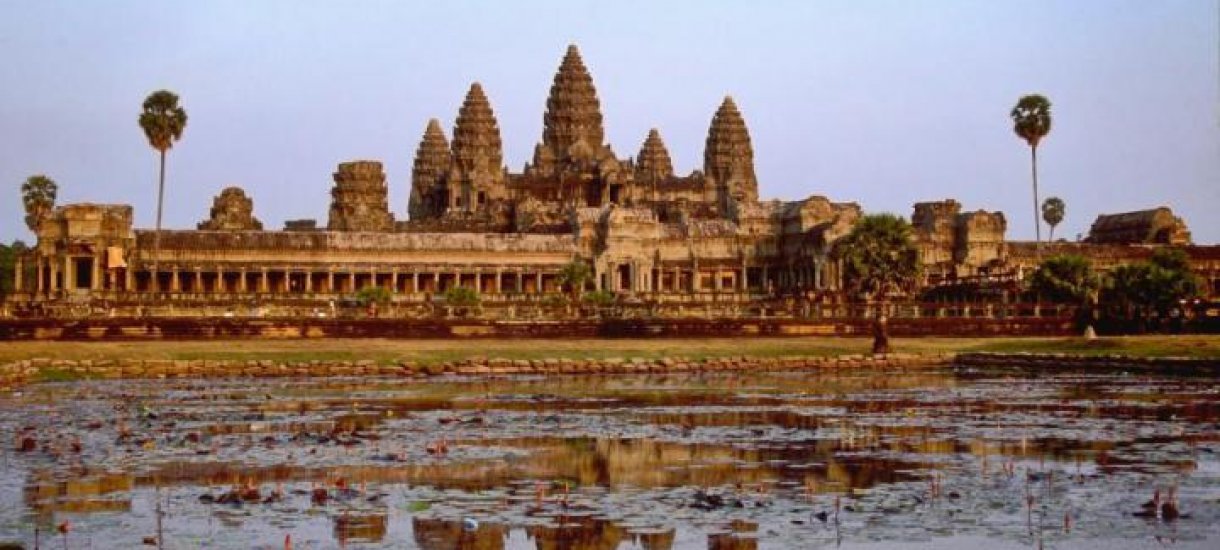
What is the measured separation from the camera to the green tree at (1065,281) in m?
101

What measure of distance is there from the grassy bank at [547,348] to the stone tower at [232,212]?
9529 cm

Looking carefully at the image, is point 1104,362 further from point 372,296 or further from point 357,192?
point 357,192

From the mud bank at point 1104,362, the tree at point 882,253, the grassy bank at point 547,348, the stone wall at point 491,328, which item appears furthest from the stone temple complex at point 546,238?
the mud bank at point 1104,362

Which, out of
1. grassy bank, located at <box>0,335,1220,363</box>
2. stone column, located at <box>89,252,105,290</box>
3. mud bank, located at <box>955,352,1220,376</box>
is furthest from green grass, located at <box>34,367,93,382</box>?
stone column, located at <box>89,252,105,290</box>

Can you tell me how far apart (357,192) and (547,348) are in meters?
108

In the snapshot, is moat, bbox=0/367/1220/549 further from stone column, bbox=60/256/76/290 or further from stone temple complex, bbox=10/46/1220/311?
stone column, bbox=60/256/76/290

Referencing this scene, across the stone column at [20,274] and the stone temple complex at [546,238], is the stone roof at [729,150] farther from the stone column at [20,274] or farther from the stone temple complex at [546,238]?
the stone column at [20,274]

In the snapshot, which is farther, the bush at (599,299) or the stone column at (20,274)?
the stone column at (20,274)

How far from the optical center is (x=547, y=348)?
7269 cm

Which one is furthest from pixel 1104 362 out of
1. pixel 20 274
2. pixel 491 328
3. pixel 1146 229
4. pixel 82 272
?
pixel 1146 229

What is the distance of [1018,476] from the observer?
2644 cm

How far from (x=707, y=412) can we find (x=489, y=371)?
66.5ft

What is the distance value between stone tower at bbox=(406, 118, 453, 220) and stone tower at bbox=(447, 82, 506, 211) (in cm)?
607

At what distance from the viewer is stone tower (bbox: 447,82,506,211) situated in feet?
570
